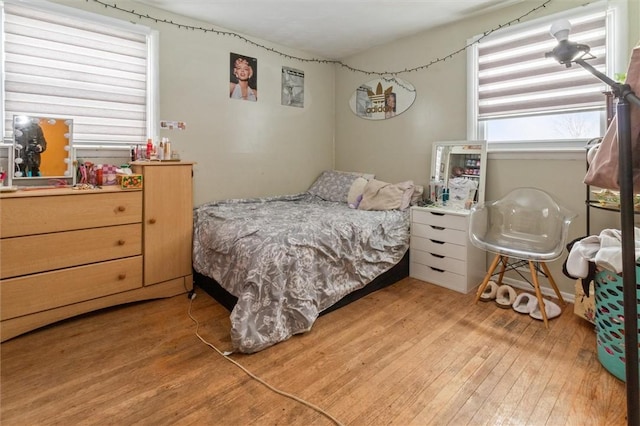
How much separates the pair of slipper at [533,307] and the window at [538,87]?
45.7 inches

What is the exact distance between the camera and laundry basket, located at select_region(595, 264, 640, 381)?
159 centimetres

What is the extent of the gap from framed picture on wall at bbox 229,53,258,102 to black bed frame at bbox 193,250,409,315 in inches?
70.4

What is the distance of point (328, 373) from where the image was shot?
1686 mm

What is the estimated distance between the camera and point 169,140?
2.93 metres

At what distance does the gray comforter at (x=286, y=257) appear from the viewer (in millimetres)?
1937

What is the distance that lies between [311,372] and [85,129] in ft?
7.91

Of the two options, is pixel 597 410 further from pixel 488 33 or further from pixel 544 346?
pixel 488 33

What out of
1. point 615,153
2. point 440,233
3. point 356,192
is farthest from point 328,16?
point 615,153

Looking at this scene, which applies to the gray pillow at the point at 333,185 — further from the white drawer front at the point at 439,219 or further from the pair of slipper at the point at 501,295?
the pair of slipper at the point at 501,295

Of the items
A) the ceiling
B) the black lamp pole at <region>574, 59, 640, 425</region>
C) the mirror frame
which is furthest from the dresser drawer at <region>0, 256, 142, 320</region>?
the black lamp pole at <region>574, 59, 640, 425</region>

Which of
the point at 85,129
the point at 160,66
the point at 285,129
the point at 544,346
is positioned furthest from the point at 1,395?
the point at 285,129

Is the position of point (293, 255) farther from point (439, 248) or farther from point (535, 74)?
point (535, 74)

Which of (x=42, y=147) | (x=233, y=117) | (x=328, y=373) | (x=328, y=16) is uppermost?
(x=328, y=16)

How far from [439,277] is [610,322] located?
1.29m
